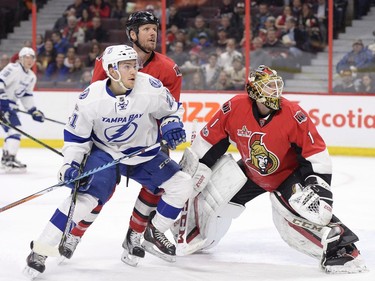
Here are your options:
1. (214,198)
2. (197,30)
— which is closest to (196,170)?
(214,198)

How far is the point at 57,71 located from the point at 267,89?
17.6 feet

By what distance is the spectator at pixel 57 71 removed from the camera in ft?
29.7

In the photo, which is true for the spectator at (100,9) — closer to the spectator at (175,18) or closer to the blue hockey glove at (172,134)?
the spectator at (175,18)

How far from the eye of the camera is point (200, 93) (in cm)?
861

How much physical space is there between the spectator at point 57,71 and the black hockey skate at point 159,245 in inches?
203

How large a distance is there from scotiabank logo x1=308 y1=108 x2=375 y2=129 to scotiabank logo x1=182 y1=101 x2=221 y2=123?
2.92ft

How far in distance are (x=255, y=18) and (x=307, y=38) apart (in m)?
0.52

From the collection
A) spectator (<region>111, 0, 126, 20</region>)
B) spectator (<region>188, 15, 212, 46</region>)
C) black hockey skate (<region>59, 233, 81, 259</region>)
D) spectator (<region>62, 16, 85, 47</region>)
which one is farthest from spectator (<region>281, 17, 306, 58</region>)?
black hockey skate (<region>59, 233, 81, 259</region>)

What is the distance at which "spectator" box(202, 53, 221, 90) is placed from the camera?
865 centimetres

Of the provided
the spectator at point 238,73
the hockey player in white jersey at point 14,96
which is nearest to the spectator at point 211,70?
the spectator at point 238,73

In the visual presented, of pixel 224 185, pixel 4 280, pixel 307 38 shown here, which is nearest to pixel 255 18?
pixel 307 38

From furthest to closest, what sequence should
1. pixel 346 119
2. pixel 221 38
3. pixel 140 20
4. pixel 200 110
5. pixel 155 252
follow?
1. pixel 221 38
2. pixel 200 110
3. pixel 346 119
4. pixel 140 20
5. pixel 155 252

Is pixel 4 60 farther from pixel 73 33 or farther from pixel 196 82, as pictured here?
pixel 196 82

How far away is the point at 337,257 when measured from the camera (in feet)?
12.8
